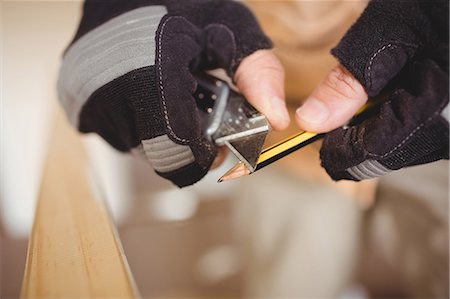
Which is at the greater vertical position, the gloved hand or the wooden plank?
the gloved hand

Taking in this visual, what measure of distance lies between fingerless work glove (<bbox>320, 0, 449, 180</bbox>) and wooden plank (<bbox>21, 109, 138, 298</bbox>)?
11 cm

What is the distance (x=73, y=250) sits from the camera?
170 millimetres

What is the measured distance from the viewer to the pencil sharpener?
0.67 feet

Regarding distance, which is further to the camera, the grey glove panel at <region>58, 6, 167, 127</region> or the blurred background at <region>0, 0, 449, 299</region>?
the blurred background at <region>0, 0, 449, 299</region>

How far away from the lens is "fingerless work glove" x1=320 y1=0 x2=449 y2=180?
7.1 inches

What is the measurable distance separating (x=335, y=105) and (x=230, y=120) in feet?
0.16

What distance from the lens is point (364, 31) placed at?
0.21 metres

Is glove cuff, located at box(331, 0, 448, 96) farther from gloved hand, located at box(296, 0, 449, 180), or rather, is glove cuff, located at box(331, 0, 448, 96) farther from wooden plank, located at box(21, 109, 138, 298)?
wooden plank, located at box(21, 109, 138, 298)

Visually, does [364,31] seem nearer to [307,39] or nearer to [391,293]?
[307,39]

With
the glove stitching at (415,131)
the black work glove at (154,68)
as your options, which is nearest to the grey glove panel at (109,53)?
the black work glove at (154,68)

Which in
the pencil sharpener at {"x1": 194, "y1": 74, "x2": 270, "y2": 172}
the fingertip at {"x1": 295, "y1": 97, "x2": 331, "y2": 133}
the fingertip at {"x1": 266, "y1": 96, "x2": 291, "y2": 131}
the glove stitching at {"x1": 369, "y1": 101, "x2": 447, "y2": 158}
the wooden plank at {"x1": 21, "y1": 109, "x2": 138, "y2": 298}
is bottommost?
the wooden plank at {"x1": 21, "y1": 109, "x2": 138, "y2": 298}

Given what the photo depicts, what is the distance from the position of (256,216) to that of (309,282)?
0.25 feet

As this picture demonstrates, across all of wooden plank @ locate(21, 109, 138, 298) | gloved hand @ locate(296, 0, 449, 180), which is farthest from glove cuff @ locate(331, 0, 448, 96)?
wooden plank @ locate(21, 109, 138, 298)

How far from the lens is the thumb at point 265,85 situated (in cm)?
22
